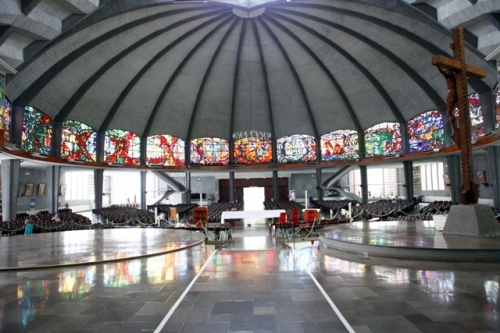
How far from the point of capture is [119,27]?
711 inches

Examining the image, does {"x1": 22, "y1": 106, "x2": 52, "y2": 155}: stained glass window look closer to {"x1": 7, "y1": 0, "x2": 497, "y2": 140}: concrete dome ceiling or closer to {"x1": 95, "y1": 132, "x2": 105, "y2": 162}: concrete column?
{"x1": 7, "y1": 0, "x2": 497, "y2": 140}: concrete dome ceiling

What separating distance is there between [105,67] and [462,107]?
2149 centimetres

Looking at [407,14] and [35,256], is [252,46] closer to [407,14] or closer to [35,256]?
[407,14]

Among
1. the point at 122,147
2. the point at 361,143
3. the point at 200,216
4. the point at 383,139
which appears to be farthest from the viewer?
the point at 361,143

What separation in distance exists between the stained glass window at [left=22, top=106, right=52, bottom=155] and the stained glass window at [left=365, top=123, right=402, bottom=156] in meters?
26.9

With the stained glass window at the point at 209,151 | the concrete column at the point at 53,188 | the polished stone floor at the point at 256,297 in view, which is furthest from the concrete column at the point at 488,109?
the concrete column at the point at 53,188

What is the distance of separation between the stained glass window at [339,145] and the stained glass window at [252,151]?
5.62 metres

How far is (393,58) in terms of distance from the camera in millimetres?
20656

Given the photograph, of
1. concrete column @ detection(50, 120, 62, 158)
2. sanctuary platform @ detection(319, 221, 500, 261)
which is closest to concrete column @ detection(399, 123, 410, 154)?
sanctuary platform @ detection(319, 221, 500, 261)

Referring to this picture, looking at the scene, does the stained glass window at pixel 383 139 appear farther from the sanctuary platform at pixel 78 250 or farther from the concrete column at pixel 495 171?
the sanctuary platform at pixel 78 250

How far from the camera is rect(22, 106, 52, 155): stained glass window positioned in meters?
19.7

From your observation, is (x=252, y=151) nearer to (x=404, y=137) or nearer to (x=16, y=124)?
(x=404, y=137)

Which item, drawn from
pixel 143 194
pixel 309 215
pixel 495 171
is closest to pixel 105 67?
pixel 143 194

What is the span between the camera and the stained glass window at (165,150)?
28922mm
